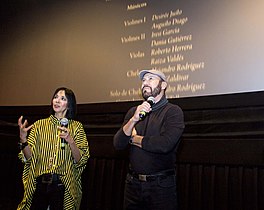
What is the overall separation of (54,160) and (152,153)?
688mm

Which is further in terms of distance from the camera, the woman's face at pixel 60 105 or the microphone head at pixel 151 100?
the woman's face at pixel 60 105

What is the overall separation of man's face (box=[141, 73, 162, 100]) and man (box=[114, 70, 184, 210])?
44 mm

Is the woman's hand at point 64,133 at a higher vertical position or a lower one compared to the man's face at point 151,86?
lower

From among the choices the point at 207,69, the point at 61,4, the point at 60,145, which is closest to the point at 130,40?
the point at 207,69

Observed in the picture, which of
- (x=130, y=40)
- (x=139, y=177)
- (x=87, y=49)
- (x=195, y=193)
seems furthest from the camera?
(x=87, y=49)

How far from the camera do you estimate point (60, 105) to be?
2.38 meters

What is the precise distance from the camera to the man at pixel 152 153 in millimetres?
2059

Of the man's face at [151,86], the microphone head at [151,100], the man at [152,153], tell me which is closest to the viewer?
the man at [152,153]

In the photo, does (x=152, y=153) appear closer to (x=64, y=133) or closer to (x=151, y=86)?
(x=151, y=86)

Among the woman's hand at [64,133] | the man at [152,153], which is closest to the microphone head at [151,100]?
the man at [152,153]

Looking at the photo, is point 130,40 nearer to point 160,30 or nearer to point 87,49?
point 160,30

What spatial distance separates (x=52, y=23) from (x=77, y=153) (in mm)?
2507

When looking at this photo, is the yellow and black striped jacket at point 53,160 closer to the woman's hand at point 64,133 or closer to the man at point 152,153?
the woman's hand at point 64,133

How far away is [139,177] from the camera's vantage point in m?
2.14
